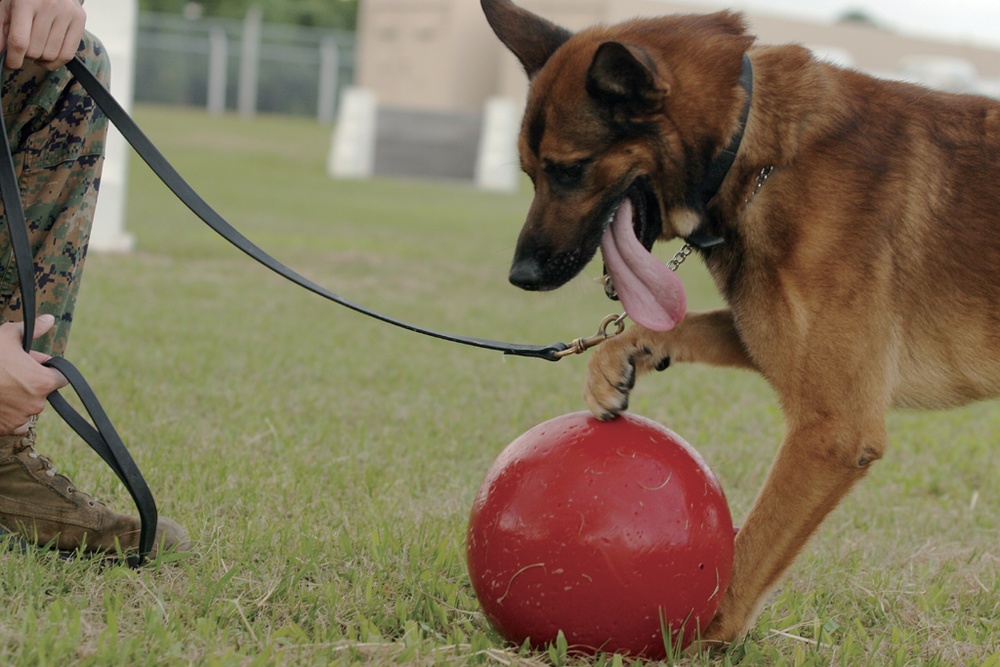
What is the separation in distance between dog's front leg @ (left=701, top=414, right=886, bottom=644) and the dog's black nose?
797mm

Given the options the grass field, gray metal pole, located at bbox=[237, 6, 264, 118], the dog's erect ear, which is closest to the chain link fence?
gray metal pole, located at bbox=[237, 6, 264, 118]

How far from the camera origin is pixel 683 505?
266 cm

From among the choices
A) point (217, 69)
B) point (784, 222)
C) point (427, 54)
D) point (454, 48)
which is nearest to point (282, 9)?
point (217, 69)

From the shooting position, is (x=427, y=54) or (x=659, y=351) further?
(x=427, y=54)

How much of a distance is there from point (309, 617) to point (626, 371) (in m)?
1.08

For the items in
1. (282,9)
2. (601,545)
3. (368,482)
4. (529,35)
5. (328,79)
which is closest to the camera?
(601,545)

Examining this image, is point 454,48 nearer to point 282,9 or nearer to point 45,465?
point 282,9

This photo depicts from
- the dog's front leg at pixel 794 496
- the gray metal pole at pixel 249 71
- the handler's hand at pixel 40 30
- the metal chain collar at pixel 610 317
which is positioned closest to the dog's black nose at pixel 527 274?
the metal chain collar at pixel 610 317

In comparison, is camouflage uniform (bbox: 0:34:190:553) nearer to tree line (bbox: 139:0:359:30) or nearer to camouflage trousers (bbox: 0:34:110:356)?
camouflage trousers (bbox: 0:34:110:356)

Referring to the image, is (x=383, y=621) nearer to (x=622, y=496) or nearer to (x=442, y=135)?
(x=622, y=496)

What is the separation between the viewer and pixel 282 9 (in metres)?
53.2

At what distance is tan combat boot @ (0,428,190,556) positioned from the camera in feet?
10.1

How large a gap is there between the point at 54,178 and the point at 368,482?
154 centimetres

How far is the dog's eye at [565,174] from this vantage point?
9.98ft
